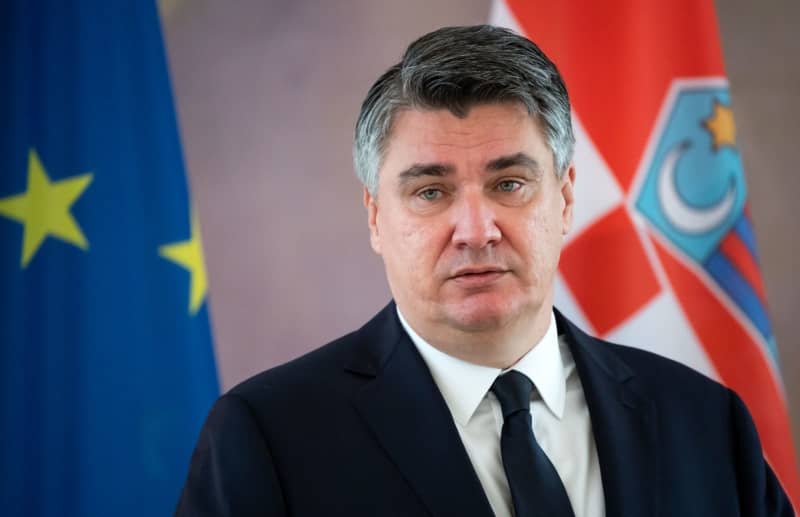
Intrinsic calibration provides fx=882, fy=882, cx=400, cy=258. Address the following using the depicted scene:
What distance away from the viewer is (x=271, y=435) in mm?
1829

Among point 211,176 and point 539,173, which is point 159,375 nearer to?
point 211,176

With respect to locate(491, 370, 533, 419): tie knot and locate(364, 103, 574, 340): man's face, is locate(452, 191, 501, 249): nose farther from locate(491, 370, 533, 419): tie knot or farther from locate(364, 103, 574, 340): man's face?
locate(491, 370, 533, 419): tie knot

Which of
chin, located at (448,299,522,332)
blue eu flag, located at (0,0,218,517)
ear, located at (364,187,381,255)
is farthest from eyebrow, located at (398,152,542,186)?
blue eu flag, located at (0,0,218,517)

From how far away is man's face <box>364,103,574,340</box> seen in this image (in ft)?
6.03

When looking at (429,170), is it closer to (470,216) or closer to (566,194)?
(470,216)

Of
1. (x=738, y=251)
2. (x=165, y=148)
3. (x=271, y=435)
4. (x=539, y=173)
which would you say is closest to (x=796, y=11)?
(x=738, y=251)

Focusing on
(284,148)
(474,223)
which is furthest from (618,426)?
(284,148)

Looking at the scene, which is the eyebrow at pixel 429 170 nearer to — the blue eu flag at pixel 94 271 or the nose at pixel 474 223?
the nose at pixel 474 223

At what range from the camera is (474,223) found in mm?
1815

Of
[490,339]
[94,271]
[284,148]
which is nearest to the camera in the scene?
[490,339]

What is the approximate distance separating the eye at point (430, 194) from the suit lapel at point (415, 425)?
33cm

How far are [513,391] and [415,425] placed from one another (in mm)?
236

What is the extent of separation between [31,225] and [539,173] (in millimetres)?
1548

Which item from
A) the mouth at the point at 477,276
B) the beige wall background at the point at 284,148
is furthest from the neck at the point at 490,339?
the beige wall background at the point at 284,148
